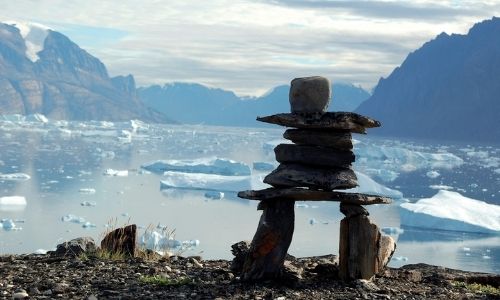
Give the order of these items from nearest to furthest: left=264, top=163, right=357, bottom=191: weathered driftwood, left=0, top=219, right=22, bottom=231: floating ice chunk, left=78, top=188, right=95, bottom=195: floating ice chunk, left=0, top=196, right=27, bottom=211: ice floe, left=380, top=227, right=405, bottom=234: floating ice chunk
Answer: left=264, top=163, right=357, bottom=191: weathered driftwood < left=0, top=219, right=22, bottom=231: floating ice chunk < left=380, top=227, right=405, bottom=234: floating ice chunk < left=0, top=196, right=27, bottom=211: ice floe < left=78, top=188, right=95, bottom=195: floating ice chunk

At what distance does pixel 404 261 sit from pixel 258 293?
29.9 meters

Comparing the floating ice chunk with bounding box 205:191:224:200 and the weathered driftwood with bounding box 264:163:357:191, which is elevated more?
Result: the weathered driftwood with bounding box 264:163:357:191

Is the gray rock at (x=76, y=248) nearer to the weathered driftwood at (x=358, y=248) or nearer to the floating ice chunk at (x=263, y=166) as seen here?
the weathered driftwood at (x=358, y=248)

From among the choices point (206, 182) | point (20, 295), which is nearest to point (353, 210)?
point (20, 295)

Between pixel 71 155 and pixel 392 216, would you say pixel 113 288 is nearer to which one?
pixel 392 216

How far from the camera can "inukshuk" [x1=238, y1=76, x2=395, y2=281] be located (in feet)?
34.6

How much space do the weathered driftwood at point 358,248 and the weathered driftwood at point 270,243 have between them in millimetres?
745

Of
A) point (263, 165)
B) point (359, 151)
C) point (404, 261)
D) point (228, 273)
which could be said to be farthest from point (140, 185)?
point (228, 273)

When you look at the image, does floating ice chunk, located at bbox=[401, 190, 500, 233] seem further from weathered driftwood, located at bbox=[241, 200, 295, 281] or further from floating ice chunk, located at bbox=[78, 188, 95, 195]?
weathered driftwood, located at bbox=[241, 200, 295, 281]

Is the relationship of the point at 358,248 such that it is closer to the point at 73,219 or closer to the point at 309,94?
the point at 309,94

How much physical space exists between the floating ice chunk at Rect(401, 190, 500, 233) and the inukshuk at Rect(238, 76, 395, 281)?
4278 centimetres

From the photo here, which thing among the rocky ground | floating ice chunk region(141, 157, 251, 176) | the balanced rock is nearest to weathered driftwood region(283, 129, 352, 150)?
the balanced rock

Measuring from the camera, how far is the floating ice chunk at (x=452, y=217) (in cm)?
5262

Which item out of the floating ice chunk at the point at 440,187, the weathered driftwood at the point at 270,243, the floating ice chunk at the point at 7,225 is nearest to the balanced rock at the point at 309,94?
the weathered driftwood at the point at 270,243
